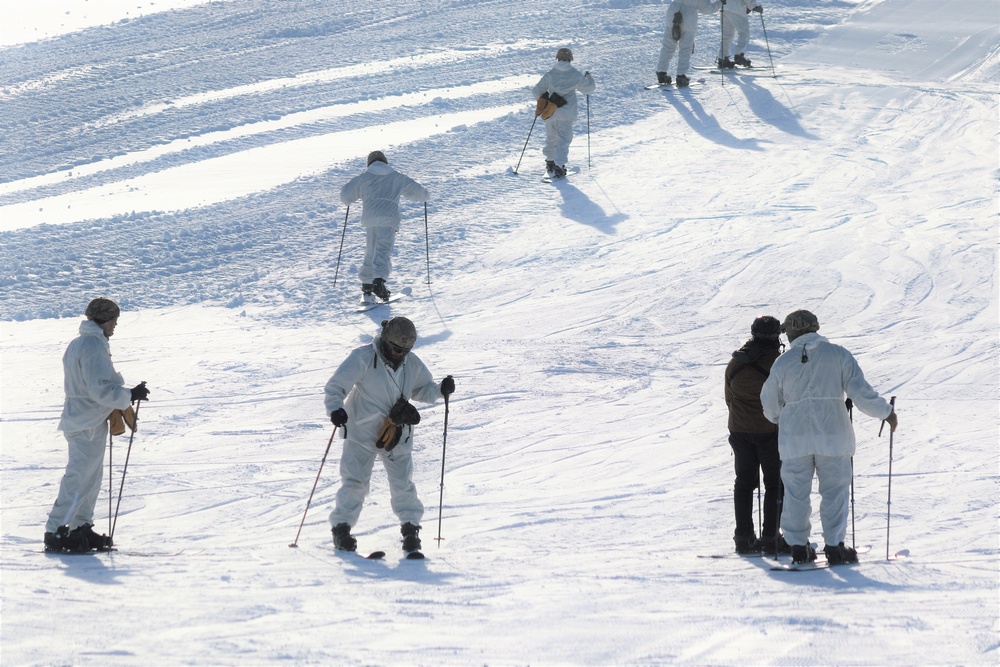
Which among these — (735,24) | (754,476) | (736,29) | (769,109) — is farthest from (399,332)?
(736,29)

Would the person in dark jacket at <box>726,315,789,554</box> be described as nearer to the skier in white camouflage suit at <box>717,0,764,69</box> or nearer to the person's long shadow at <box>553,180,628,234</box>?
the person's long shadow at <box>553,180,628,234</box>

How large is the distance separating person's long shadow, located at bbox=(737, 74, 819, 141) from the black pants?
9.73 meters

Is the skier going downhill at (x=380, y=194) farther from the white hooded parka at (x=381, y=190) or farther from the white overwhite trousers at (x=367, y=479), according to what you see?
the white overwhite trousers at (x=367, y=479)

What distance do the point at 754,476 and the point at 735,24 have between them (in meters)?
12.5

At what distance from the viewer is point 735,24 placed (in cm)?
1753

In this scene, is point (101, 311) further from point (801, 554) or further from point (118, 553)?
point (801, 554)

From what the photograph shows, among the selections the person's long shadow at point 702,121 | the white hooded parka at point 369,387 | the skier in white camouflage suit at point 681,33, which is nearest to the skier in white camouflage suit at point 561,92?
the person's long shadow at point 702,121

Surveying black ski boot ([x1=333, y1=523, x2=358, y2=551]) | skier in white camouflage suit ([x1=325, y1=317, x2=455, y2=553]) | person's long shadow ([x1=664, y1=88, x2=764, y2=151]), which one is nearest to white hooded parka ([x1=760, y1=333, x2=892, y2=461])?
skier in white camouflage suit ([x1=325, y1=317, x2=455, y2=553])

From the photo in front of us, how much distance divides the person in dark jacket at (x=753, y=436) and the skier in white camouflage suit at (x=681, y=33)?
423 inches

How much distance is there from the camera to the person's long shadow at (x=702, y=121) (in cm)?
1527

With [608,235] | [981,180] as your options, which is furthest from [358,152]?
[981,180]

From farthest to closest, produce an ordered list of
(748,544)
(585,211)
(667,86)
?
(667,86) < (585,211) < (748,544)

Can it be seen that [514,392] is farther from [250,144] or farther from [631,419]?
[250,144]

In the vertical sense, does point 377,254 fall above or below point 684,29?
below
